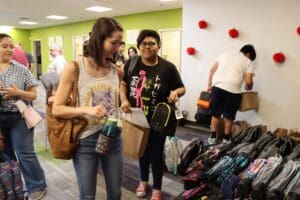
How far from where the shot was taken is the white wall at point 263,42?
3625mm

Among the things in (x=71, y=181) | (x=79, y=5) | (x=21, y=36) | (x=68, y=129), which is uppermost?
(x=79, y=5)

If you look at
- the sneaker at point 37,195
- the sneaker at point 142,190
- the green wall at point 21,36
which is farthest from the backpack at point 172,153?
the green wall at point 21,36

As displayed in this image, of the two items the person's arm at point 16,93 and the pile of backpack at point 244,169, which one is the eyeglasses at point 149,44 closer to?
the person's arm at point 16,93

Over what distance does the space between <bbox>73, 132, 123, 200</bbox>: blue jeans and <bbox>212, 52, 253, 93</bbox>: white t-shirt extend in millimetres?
2379

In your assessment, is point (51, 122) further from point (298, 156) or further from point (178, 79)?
point (298, 156)

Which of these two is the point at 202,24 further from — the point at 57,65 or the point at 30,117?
the point at 30,117

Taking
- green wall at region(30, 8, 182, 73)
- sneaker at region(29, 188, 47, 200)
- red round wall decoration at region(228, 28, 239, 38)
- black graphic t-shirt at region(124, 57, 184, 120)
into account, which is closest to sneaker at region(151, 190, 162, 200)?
black graphic t-shirt at region(124, 57, 184, 120)

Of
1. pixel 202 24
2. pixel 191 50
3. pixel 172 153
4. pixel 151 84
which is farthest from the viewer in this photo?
pixel 191 50

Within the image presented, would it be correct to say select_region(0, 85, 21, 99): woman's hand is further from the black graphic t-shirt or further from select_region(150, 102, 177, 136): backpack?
select_region(150, 102, 177, 136): backpack

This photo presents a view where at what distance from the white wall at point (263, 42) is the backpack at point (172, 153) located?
193cm

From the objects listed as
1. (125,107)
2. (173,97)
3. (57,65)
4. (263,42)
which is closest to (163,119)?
(173,97)

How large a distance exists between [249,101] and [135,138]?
8.09ft

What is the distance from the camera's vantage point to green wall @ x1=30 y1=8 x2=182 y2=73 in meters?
6.48

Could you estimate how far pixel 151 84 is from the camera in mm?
1937
